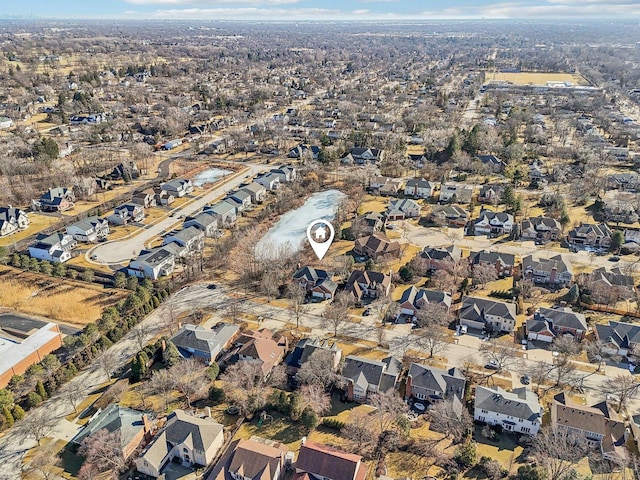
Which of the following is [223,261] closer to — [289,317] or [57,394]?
[289,317]

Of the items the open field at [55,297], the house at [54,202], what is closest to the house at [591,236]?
the open field at [55,297]

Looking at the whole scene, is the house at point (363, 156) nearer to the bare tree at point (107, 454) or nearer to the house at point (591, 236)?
the house at point (591, 236)

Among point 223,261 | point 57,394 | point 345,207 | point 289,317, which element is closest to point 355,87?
point 345,207

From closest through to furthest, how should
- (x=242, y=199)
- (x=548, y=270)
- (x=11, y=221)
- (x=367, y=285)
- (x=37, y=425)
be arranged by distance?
(x=37, y=425) → (x=367, y=285) → (x=548, y=270) → (x=11, y=221) → (x=242, y=199)

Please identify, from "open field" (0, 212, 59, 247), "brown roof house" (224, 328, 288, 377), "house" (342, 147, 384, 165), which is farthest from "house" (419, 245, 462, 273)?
"open field" (0, 212, 59, 247)

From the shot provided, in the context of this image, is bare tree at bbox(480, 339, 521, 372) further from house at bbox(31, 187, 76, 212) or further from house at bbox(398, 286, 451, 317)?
house at bbox(31, 187, 76, 212)

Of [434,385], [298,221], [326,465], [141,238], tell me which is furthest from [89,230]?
[434,385]

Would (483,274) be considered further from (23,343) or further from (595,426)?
(23,343)
